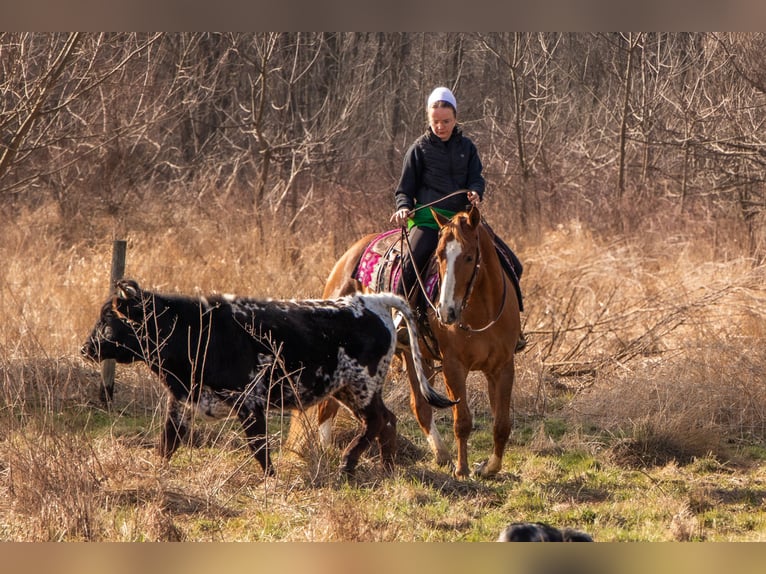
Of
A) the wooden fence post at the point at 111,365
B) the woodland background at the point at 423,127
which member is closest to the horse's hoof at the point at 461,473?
the wooden fence post at the point at 111,365

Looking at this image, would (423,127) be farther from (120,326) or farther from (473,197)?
(120,326)

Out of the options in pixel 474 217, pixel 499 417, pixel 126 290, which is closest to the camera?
pixel 126 290

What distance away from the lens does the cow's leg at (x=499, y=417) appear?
7496 millimetres

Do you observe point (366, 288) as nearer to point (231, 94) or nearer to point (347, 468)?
A: point (347, 468)

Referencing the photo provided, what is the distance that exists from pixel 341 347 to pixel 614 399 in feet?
10.3

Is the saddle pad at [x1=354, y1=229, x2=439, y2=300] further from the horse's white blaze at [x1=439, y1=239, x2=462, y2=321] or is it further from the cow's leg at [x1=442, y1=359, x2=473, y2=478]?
the horse's white blaze at [x1=439, y1=239, x2=462, y2=321]

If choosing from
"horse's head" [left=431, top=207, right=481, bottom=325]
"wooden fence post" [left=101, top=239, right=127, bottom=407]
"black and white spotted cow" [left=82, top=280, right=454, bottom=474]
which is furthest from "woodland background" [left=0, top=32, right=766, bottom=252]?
"horse's head" [left=431, top=207, right=481, bottom=325]

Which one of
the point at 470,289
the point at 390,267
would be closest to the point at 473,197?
the point at 470,289

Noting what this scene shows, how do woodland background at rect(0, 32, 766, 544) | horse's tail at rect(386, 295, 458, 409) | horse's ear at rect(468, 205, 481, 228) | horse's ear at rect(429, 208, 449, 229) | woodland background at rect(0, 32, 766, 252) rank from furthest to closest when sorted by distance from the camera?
1. woodland background at rect(0, 32, 766, 252)
2. horse's ear at rect(429, 208, 449, 229)
3. horse's ear at rect(468, 205, 481, 228)
4. horse's tail at rect(386, 295, 458, 409)
5. woodland background at rect(0, 32, 766, 544)

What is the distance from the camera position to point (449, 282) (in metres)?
6.96

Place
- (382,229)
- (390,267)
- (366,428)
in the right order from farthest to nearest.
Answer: (382,229), (390,267), (366,428)

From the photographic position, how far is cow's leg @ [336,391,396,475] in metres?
6.95

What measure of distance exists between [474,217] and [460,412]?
4.87 feet

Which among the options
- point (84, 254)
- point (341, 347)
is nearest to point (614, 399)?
point (341, 347)
